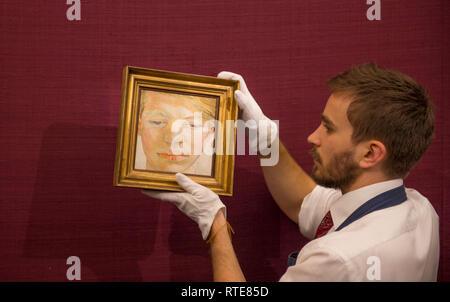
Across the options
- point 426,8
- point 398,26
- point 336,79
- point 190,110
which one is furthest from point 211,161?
point 426,8

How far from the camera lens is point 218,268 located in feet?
4.43

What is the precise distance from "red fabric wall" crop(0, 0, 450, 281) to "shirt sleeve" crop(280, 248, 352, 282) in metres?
0.48

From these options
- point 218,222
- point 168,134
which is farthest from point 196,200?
point 168,134

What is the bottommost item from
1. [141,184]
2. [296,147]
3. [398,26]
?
[141,184]

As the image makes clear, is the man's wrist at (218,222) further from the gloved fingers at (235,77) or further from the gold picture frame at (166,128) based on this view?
the gloved fingers at (235,77)

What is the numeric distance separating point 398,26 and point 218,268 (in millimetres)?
1085

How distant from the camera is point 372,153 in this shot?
1.30m

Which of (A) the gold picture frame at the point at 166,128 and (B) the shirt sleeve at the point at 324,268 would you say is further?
(A) the gold picture frame at the point at 166,128

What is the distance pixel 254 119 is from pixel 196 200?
1.10 ft

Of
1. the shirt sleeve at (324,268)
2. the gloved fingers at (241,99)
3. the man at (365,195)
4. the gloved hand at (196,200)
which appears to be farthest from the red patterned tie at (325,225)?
the gloved fingers at (241,99)

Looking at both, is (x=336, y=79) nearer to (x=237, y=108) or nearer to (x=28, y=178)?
(x=237, y=108)

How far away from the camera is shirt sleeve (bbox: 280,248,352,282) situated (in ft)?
3.75

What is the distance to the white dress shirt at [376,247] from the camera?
115 centimetres

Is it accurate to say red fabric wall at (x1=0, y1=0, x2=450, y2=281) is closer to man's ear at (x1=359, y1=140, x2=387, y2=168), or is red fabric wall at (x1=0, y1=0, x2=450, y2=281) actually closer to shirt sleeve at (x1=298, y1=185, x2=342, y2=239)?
shirt sleeve at (x1=298, y1=185, x2=342, y2=239)
